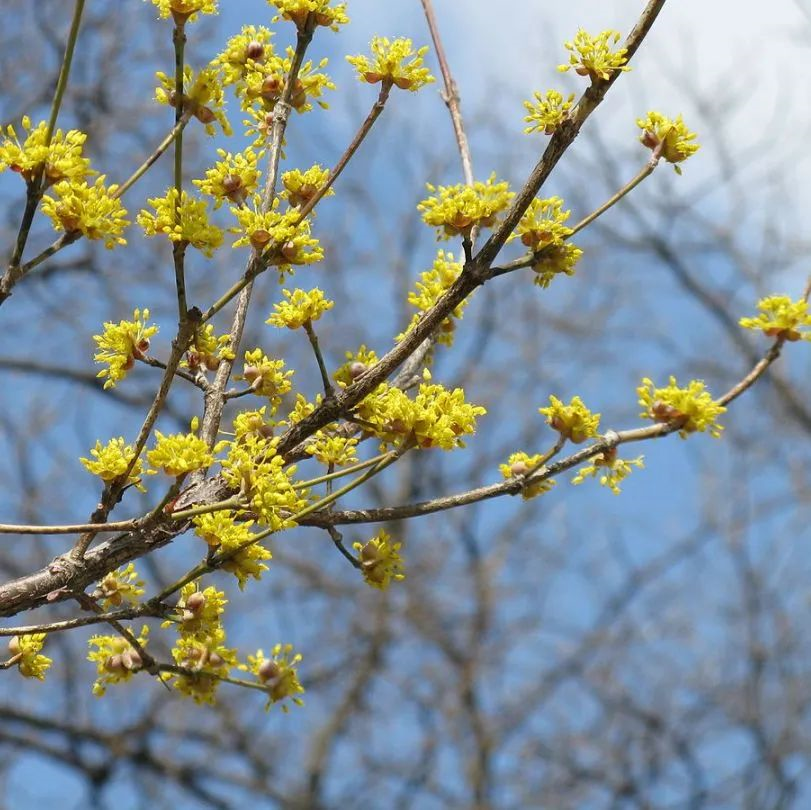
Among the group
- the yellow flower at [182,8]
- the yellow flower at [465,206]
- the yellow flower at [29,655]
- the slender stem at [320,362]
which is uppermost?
the yellow flower at [182,8]

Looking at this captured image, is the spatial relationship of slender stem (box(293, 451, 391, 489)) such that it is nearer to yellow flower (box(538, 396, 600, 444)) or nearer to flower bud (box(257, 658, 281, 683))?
yellow flower (box(538, 396, 600, 444))

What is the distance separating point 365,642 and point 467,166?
9.39m

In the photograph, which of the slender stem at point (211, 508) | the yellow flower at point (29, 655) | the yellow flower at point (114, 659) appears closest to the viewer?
the slender stem at point (211, 508)

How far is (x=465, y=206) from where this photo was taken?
A: 1.91 m

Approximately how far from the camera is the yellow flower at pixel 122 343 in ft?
6.13

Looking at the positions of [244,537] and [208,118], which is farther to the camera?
[208,118]

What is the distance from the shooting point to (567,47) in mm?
1754

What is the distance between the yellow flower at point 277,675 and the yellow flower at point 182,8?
115 centimetres

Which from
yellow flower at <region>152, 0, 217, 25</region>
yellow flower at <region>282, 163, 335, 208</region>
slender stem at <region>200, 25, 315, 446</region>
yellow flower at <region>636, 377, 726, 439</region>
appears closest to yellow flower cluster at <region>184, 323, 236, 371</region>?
slender stem at <region>200, 25, 315, 446</region>

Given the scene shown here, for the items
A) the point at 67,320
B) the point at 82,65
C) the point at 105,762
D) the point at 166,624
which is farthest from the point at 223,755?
the point at 166,624

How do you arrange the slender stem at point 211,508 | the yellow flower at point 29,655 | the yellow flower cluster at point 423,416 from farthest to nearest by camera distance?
the yellow flower at point 29,655 → the yellow flower cluster at point 423,416 → the slender stem at point 211,508

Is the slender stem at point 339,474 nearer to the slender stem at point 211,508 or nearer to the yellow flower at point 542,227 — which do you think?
the slender stem at point 211,508

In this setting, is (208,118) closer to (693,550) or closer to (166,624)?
(166,624)

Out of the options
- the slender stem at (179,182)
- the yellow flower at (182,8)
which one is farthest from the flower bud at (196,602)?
the yellow flower at (182,8)
